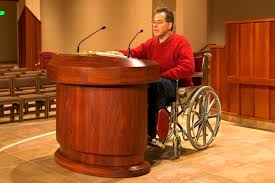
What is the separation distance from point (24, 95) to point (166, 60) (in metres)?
2.80

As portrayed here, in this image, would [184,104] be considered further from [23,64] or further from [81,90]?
[23,64]

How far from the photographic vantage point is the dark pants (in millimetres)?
4270

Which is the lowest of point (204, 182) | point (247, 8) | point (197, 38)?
point (204, 182)

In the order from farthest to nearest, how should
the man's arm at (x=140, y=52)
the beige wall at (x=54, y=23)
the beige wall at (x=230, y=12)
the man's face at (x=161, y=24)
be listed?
the beige wall at (x=230, y=12) → the beige wall at (x=54, y=23) → the man's arm at (x=140, y=52) → the man's face at (x=161, y=24)

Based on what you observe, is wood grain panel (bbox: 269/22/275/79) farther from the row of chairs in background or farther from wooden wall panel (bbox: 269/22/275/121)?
the row of chairs in background

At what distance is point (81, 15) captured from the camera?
1254 centimetres

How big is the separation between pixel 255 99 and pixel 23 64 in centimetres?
800

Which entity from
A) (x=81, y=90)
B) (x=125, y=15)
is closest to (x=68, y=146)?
(x=81, y=90)

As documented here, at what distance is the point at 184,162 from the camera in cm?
430

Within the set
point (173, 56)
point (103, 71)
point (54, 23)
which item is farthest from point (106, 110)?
point (54, 23)

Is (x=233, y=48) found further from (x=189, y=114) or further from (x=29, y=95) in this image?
(x=29, y=95)

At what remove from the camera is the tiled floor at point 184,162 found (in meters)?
3.81

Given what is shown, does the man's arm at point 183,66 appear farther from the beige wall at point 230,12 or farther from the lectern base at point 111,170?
the beige wall at point 230,12

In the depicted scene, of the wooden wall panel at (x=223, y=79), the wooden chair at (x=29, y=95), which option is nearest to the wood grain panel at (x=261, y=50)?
the wooden wall panel at (x=223, y=79)
